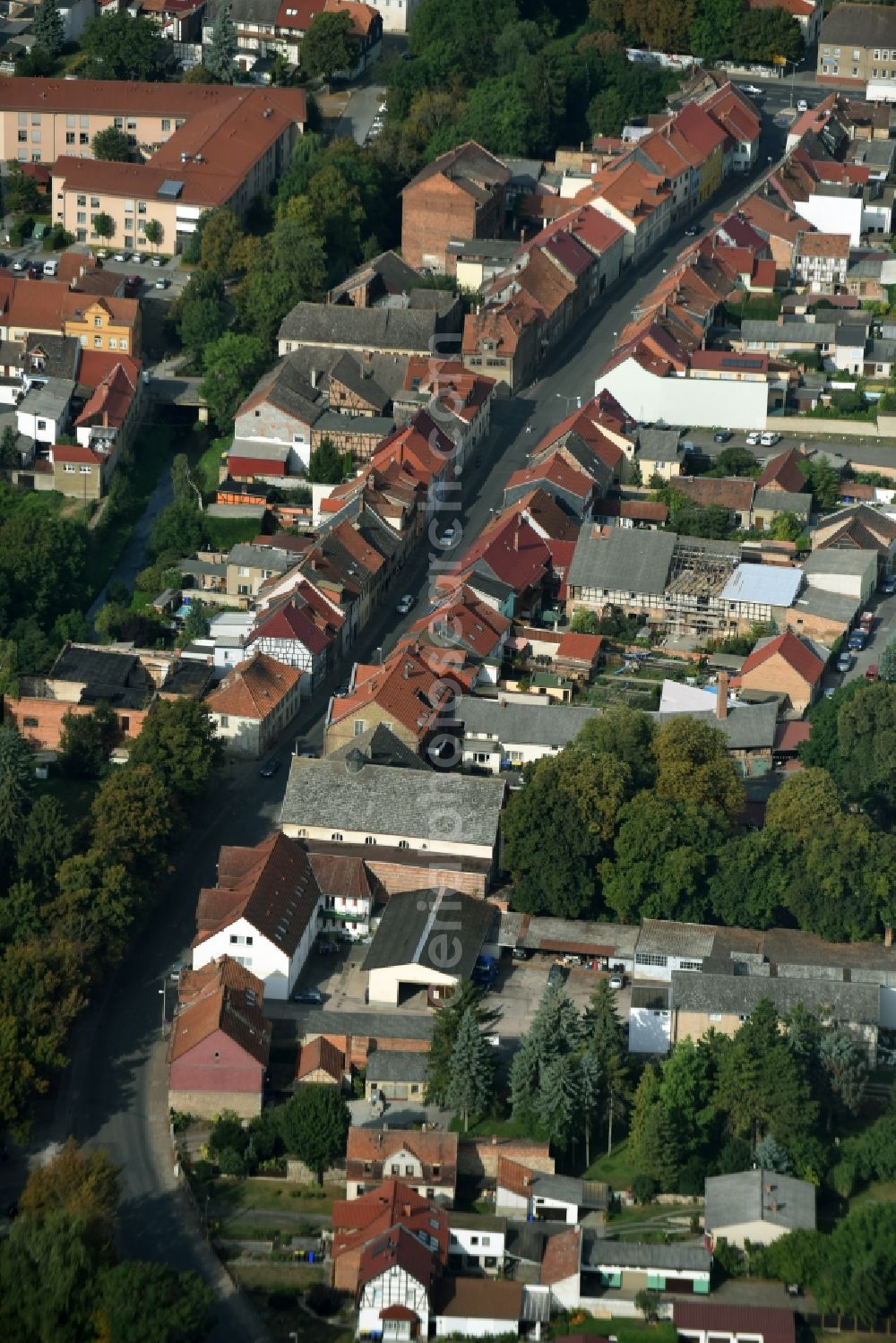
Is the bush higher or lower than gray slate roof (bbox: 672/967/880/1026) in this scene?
lower

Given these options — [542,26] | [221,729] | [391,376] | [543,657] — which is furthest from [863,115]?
[221,729]

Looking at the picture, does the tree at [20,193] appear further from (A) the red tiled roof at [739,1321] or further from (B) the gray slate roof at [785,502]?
(A) the red tiled roof at [739,1321]

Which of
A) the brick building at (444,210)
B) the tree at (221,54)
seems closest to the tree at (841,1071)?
the brick building at (444,210)

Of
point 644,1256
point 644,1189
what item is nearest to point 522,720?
point 644,1189

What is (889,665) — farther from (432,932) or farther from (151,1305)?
(151,1305)

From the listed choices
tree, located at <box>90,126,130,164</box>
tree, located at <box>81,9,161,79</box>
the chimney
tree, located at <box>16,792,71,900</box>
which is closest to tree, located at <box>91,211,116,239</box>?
tree, located at <box>90,126,130,164</box>

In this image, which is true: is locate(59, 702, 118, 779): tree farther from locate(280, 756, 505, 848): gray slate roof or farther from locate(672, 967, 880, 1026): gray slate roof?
locate(672, 967, 880, 1026): gray slate roof
